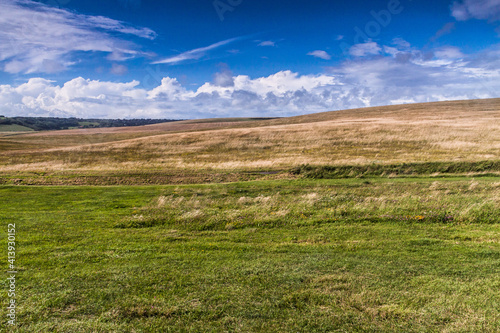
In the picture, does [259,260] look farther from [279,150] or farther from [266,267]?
[279,150]

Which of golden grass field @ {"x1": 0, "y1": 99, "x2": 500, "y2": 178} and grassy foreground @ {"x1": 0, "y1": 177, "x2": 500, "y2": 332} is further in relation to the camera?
golden grass field @ {"x1": 0, "y1": 99, "x2": 500, "y2": 178}

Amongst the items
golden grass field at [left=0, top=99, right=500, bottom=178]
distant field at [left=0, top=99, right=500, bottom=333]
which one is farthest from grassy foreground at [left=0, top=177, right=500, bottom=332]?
golden grass field at [left=0, top=99, right=500, bottom=178]

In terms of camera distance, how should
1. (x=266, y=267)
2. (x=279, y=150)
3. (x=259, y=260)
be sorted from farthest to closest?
(x=279, y=150), (x=259, y=260), (x=266, y=267)

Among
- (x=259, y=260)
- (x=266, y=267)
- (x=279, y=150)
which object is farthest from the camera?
(x=279, y=150)

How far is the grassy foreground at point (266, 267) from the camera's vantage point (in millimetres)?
6207

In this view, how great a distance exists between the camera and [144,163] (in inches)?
1570

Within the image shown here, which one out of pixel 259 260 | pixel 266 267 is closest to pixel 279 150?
pixel 259 260

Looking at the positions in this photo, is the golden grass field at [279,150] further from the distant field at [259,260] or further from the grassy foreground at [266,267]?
the grassy foreground at [266,267]

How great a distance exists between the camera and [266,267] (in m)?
8.48

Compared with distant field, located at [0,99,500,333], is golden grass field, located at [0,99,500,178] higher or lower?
higher

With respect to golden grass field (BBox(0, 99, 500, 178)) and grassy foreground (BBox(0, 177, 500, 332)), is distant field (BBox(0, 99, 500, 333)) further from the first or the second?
golden grass field (BBox(0, 99, 500, 178))

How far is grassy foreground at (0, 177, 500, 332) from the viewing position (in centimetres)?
621

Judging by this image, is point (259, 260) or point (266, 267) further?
point (259, 260)

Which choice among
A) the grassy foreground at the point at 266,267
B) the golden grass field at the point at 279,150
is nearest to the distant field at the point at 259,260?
the grassy foreground at the point at 266,267
